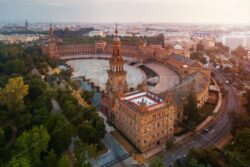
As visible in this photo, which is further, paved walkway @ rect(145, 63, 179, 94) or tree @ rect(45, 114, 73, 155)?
paved walkway @ rect(145, 63, 179, 94)

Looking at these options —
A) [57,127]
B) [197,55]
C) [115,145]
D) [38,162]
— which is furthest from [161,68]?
[38,162]

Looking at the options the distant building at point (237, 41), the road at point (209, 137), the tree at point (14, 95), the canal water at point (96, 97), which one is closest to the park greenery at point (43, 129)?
the tree at point (14, 95)

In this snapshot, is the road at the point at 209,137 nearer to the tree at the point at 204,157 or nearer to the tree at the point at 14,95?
the tree at the point at 204,157

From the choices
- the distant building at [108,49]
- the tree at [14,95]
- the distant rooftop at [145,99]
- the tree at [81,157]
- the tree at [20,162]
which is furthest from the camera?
the distant building at [108,49]

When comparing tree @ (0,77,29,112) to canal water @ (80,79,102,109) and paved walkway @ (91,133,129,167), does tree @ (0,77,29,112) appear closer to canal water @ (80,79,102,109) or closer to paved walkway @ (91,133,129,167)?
canal water @ (80,79,102,109)

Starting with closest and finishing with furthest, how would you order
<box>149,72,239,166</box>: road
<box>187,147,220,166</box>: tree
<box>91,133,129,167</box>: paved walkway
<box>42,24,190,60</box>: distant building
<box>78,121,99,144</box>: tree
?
<box>187,147,220,166</box>: tree, <box>91,133,129,167</box>: paved walkway, <box>78,121,99,144</box>: tree, <box>149,72,239,166</box>: road, <box>42,24,190,60</box>: distant building

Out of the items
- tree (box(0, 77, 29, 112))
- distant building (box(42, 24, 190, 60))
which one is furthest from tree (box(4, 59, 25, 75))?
distant building (box(42, 24, 190, 60))

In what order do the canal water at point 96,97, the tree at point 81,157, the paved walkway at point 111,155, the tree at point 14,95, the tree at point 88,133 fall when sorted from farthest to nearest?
the canal water at point 96,97, the tree at point 14,95, the tree at point 88,133, the paved walkway at point 111,155, the tree at point 81,157
